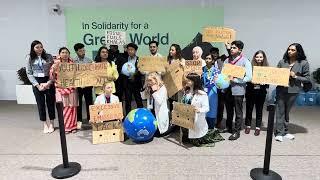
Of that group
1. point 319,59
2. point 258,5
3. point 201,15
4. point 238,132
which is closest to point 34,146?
point 238,132

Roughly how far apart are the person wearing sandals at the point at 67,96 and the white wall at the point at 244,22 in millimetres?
2599

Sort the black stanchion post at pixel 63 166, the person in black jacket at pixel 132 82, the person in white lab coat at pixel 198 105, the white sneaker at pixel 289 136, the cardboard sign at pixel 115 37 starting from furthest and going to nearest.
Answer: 1. the cardboard sign at pixel 115 37
2. the person in black jacket at pixel 132 82
3. the white sneaker at pixel 289 136
4. the person in white lab coat at pixel 198 105
5. the black stanchion post at pixel 63 166

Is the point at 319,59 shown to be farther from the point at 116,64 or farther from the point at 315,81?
the point at 116,64

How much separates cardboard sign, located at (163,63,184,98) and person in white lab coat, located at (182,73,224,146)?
0.14m

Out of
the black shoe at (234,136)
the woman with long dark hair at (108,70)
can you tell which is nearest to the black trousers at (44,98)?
the woman with long dark hair at (108,70)

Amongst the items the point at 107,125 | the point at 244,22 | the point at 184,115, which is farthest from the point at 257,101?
the point at 244,22

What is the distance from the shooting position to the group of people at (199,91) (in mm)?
3992

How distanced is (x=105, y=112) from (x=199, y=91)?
3.95 ft

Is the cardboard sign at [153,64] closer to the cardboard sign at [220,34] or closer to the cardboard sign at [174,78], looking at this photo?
the cardboard sign at [174,78]

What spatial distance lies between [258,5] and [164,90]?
11.3 ft

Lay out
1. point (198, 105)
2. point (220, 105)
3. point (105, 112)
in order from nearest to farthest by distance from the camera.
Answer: point (198, 105)
point (105, 112)
point (220, 105)

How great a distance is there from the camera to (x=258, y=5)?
6.52 metres

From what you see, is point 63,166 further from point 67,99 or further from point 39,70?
point 39,70

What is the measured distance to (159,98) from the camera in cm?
418
